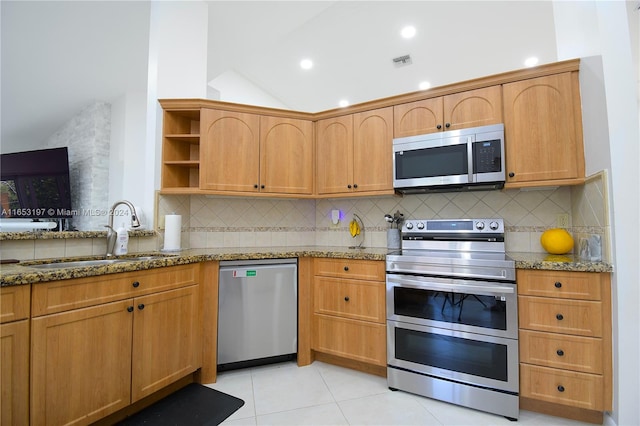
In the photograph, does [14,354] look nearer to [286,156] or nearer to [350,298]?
[350,298]

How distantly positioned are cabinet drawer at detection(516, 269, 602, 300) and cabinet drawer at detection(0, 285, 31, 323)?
246 cm

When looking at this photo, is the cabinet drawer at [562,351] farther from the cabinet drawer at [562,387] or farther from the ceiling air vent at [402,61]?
the ceiling air vent at [402,61]

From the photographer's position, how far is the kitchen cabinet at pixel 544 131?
1840 mm

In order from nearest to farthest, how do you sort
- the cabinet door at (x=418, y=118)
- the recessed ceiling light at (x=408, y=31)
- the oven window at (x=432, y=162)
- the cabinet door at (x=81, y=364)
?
the cabinet door at (x=81, y=364) < the oven window at (x=432, y=162) < the cabinet door at (x=418, y=118) < the recessed ceiling light at (x=408, y=31)

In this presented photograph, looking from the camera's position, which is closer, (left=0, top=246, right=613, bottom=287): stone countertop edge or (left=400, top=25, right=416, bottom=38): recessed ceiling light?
(left=0, top=246, right=613, bottom=287): stone countertop edge

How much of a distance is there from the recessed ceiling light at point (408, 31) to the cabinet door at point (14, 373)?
3924 mm

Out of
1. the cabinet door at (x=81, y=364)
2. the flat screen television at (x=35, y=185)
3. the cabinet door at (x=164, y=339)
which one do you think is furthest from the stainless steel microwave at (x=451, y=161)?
the flat screen television at (x=35, y=185)

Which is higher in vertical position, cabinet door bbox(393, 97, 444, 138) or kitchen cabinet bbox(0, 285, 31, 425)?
cabinet door bbox(393, 97, 444, 138)

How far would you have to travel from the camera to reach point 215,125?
237 cm

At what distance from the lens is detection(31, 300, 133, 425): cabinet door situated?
1.19m

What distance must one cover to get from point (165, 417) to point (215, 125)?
2.08 metres

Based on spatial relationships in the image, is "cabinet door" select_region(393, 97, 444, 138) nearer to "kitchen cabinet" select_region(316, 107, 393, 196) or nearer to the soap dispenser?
"kitchen cabinet" select_region(316, 107, 393, 196)

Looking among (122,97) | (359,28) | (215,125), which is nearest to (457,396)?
(215,125)

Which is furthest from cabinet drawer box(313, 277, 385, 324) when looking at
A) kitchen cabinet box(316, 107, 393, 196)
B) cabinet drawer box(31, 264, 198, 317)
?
cabinet drawer box(31, 264, 198, 317)
